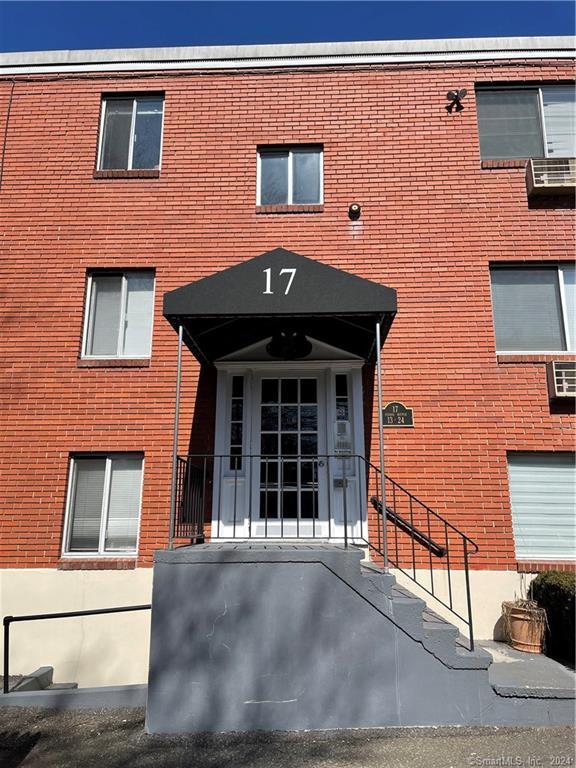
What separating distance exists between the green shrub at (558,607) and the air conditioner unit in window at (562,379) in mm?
2220

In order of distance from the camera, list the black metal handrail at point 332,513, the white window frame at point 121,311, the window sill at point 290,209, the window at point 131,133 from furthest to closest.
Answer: the window at point 131,133
the window sill at point 290,209
the white window frame at point 121,311
the black metal handrail at point 332,513

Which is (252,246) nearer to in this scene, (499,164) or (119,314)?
(119,314)

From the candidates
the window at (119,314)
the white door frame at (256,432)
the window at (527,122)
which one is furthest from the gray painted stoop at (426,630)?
the window at (527,122)

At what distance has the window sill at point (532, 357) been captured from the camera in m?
7.20

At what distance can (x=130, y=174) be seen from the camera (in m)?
8.19

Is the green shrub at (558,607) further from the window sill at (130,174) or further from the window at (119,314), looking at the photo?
the window sill at (130,174)

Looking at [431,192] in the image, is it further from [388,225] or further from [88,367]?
[88,367]

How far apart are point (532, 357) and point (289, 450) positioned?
Result: 3.52 meters

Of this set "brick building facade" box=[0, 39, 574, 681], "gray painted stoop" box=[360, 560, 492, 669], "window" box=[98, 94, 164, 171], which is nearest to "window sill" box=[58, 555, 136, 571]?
"brick building facade" box=[0, 39, 574, 681]

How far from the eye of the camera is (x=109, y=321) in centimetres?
781

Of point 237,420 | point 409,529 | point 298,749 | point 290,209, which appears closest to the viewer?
point 298,749

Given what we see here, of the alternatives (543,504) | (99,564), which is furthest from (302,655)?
(543,504)

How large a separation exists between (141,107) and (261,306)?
17.6ft

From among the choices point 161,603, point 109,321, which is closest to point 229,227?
point 109,321
